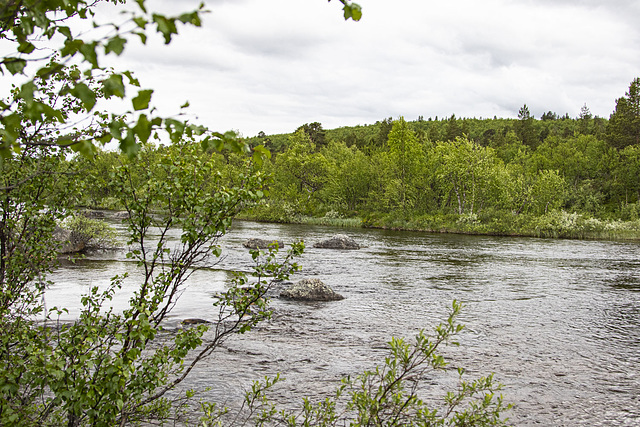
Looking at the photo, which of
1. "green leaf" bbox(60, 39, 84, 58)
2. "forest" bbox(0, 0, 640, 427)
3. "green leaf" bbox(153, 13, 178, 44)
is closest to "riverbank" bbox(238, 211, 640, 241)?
"forest" bbox(0, 0, 640, 427)

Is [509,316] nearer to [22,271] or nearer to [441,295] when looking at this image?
[441,295]

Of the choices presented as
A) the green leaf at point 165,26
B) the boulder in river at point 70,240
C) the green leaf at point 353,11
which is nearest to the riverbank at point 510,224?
the boulder in river at point 70,240

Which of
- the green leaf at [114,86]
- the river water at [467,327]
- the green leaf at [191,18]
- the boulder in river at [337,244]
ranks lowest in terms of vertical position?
the river water at [467,327]

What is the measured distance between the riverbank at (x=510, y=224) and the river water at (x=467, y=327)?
20.8m

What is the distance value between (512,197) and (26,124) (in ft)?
188

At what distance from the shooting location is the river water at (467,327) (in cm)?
908

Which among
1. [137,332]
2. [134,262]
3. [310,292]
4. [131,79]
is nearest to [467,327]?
[310,292]

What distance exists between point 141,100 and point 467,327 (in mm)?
12966

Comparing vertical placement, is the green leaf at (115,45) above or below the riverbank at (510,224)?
above

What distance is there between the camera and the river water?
357 inches

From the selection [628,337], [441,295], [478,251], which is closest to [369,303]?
[441,295]

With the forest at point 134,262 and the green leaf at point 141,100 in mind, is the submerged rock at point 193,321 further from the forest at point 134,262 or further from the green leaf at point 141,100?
the green leaf at point 141,100

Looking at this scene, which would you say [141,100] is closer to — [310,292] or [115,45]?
[115,45]

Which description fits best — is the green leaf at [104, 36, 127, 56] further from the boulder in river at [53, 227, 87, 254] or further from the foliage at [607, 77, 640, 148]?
the foliage at [607, 77, 640, 148]
